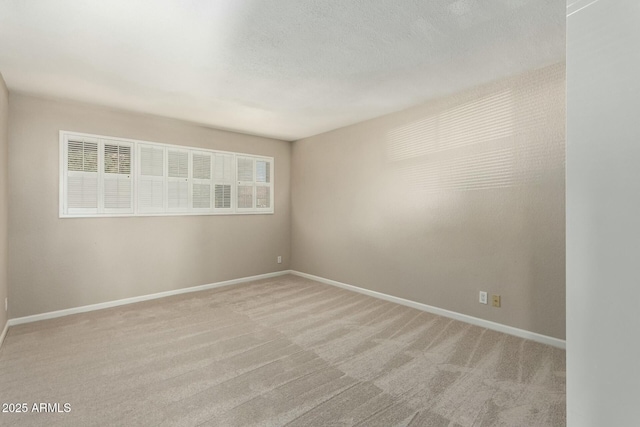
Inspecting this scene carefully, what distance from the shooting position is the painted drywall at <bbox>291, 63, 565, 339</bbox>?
8.19 ft

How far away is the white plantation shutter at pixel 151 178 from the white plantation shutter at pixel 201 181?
40 cm

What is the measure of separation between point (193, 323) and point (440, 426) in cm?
244

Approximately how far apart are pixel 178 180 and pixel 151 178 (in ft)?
1.09

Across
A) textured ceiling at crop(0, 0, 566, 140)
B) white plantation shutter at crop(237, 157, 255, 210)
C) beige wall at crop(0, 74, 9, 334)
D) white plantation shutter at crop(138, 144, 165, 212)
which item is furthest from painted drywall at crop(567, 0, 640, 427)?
white plantation shutter at crop(237, 157, 255, 210)

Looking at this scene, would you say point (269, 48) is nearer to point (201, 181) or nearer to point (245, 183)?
point (201, 181)

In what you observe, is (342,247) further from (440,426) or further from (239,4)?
(239,4)

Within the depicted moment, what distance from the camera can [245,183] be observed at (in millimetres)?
4711

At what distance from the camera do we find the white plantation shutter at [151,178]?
12.2ft

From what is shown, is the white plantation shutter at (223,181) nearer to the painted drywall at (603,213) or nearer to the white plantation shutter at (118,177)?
the white plantation shutter at (118,177)

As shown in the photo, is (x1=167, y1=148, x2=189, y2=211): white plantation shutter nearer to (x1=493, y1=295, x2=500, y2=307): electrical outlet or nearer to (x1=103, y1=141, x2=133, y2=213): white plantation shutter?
(x1=103, y1=141, x2=133, y2=213): white plantation shutter

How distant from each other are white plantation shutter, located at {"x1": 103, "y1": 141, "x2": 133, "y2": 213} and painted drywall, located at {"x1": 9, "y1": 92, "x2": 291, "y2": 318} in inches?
5.5

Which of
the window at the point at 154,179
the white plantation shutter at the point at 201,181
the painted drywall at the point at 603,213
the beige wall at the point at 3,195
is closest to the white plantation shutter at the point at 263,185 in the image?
the window at the point at 154,179

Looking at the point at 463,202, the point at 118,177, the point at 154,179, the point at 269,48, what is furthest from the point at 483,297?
the point at 118,177

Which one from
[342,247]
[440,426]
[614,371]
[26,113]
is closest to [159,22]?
[26,113]
